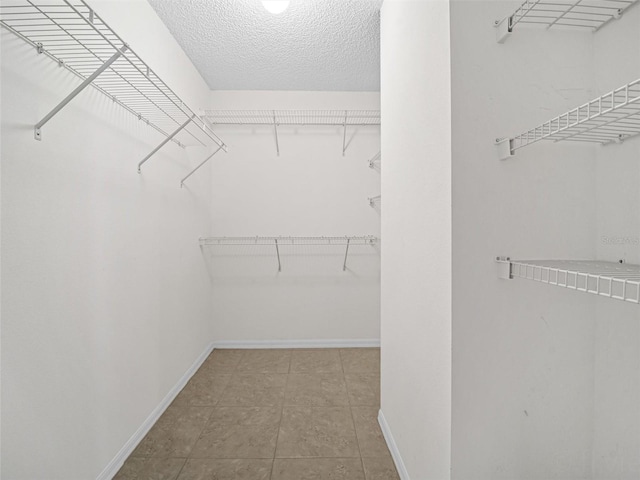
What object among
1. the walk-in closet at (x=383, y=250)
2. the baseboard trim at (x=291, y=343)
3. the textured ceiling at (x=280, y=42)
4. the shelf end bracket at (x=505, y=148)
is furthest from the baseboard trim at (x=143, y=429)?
the textured ceiling at (x=280, y=42)

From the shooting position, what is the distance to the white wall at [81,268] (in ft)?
3.59

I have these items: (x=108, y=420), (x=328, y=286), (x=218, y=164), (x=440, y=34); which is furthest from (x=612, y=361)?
(x=218, y=164)

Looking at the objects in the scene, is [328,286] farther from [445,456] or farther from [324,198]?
[445,456]

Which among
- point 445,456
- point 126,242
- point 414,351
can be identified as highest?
point 126,242

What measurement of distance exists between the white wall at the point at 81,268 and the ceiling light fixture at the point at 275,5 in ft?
2.36

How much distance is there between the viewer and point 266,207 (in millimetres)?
3268

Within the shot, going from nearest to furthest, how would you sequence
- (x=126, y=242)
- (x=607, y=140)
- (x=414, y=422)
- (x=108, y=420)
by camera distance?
(x=607, y=140)
(x=414, y=422)
(x=108, y=420)
(x=126, y=242)

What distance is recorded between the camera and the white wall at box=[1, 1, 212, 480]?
1.09m

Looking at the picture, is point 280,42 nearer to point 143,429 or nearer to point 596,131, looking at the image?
point 596,131

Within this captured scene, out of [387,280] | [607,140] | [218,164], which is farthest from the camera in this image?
[218,164]

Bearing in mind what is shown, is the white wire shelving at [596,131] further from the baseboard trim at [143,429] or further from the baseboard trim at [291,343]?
the baseboard trim at [291,343]

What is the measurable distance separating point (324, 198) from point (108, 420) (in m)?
2.37

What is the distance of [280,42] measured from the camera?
2.38m

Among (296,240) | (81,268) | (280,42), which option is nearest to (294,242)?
(296,240)
